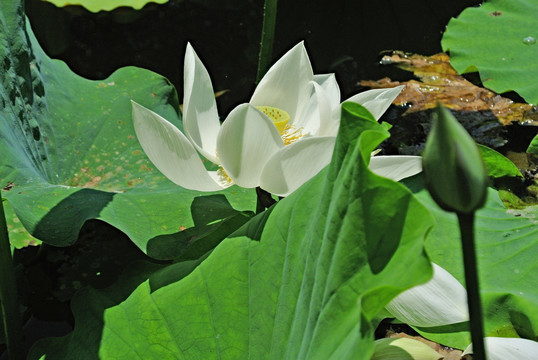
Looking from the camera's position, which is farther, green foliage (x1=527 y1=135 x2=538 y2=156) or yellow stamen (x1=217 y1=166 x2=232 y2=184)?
green foliage (x1=527 y1=135 x2=538 y2=156)

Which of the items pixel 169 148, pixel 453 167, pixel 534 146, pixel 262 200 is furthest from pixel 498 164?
pixel 453 167

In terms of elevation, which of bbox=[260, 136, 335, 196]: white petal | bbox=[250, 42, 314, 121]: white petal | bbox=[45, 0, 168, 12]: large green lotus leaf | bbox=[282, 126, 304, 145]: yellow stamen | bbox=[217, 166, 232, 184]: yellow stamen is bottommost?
bbox=[217, 166, 232, 184]: yellow stamen

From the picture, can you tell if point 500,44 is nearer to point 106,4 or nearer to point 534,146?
point 534,146

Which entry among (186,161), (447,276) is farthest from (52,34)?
(447,276)

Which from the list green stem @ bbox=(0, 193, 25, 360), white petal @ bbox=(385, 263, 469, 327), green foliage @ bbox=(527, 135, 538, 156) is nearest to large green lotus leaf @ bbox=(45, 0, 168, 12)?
green stem @ bbox=(0, 193, 25, 360)

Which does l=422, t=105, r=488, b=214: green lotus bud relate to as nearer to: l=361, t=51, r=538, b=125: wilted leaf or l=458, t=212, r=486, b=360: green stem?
l=458, t=212, r=486, b=360: green stem

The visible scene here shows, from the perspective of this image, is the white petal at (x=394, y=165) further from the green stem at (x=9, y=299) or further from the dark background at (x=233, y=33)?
the dark background at (x=233, y=33)

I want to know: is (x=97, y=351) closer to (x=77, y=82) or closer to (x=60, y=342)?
(x=60, y=342)
